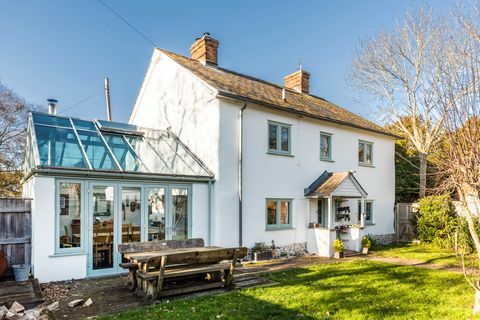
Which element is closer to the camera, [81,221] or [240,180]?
[81,221]

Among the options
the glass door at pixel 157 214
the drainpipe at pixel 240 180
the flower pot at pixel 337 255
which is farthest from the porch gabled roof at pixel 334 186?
the glass door at pixel 157 214

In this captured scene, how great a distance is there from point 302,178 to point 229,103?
462cm

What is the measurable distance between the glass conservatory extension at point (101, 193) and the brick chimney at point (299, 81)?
9843 millimetres

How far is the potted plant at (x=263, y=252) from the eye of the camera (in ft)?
37.7

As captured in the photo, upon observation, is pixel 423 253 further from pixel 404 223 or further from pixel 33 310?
pixel 33 310

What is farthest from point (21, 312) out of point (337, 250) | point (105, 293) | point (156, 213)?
point (337, 250)

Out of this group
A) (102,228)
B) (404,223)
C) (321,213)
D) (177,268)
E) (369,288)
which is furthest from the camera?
(404,223)

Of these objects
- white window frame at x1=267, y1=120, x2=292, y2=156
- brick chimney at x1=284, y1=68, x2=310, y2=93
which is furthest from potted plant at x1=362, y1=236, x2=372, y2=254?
brick chimney at x1=284, y1=68, x2=310, y2=93

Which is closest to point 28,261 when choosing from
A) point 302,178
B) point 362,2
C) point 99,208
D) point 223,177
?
point 99,208

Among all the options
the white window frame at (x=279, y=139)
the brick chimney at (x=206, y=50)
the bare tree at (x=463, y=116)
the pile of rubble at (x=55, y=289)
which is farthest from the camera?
the brick chimney at (x=206, y=50)

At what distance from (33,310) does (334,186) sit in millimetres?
10629

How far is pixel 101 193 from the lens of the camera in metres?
9.21

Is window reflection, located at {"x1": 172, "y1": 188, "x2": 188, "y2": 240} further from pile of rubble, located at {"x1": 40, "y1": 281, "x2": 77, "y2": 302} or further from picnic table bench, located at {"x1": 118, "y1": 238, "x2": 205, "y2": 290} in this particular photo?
pile of rubble, located at {"x1": 40, "y1": 281, "x2": 77, "y2": 302}

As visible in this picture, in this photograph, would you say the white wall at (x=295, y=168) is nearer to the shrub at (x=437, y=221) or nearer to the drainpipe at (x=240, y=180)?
the drainpipe at (x=240, y=180)
